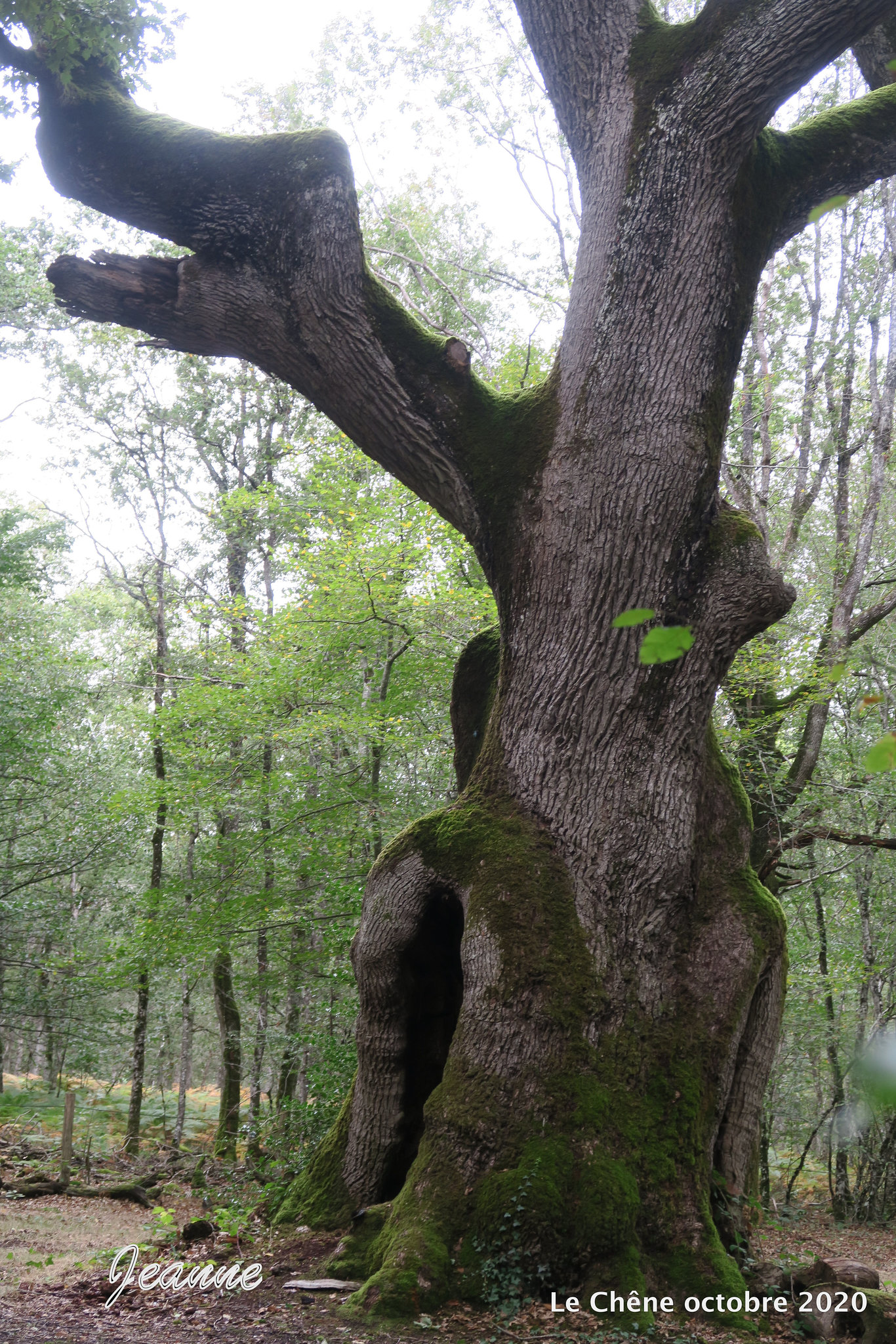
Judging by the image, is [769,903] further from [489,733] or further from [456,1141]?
[456,1141]

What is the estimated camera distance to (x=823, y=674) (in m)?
8.02

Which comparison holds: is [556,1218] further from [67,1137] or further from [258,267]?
[67,1137]

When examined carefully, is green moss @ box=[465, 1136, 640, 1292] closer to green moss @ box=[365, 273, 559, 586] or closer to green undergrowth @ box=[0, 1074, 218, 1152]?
green moss @ box=[365, 273, 559, 586]

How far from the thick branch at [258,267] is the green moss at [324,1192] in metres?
3.83

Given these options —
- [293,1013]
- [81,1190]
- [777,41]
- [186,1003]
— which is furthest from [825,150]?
[186,1003]

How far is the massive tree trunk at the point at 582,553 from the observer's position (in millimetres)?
4293

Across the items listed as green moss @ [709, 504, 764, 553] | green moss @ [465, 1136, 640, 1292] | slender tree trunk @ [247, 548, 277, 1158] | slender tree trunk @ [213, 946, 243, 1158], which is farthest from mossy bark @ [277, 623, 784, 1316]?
slender tree trunk @ [213, 946, 243, 1158]

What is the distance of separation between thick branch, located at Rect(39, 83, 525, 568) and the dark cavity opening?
234cm

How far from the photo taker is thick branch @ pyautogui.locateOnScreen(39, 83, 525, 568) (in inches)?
190

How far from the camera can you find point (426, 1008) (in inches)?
211

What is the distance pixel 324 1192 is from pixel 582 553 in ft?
13.3

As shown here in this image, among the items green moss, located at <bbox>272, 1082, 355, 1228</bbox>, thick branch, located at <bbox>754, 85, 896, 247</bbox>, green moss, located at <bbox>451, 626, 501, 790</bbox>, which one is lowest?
green moss, located at <bbox>272, 1082, 355, 1228</bbox>

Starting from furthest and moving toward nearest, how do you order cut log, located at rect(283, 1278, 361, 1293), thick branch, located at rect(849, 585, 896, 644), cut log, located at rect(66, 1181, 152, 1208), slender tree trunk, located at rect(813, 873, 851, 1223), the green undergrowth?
the green undergrowth, slender tree trunk, located at rect(813, 873, 851, 1223), cut log, located at rect(66, 1181, 152, 1208), thick branch, located at rect(849, 585, 896, 644), cut log, located at rect(283, 1278, 361, 1293)

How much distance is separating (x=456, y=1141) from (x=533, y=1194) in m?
0.47
